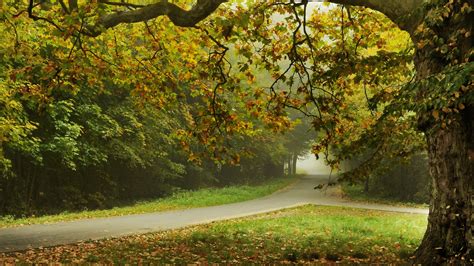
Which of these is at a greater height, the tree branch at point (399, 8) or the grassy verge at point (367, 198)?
the tree branch at point (399, 8)

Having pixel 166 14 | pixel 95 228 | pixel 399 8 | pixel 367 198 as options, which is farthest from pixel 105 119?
pixel 367 198

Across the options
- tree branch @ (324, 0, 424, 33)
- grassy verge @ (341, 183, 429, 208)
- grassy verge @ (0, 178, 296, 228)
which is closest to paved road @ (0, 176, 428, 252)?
grassy verge @ (0, 178, 296, 228)

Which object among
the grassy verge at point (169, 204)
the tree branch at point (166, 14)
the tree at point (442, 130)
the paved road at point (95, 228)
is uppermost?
the tree branch at point (166, 14)

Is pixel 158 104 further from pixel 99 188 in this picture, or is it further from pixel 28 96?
pixel 99 188

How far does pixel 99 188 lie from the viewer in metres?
26.4

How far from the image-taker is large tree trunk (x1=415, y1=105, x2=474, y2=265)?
684 cm

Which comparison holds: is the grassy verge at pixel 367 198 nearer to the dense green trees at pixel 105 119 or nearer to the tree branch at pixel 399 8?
the dense green trees at pixel 105 119

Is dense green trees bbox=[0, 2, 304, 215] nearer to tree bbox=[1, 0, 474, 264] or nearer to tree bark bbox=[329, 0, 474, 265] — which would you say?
tree bbox=[1, 0, 474, 264]

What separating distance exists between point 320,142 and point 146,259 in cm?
468

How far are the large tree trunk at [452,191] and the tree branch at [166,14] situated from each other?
4.22m

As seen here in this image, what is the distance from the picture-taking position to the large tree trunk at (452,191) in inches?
269

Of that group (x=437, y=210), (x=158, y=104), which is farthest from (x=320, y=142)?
(x=158, y=104)

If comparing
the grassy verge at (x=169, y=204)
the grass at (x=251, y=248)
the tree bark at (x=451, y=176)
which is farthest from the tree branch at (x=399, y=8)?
the grassy verge at (x=169, y=204)

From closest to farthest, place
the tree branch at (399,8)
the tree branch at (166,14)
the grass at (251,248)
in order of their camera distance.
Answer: the tree branch at (166,14) → the tree branch at (399,8) → the grass at (251,248)
